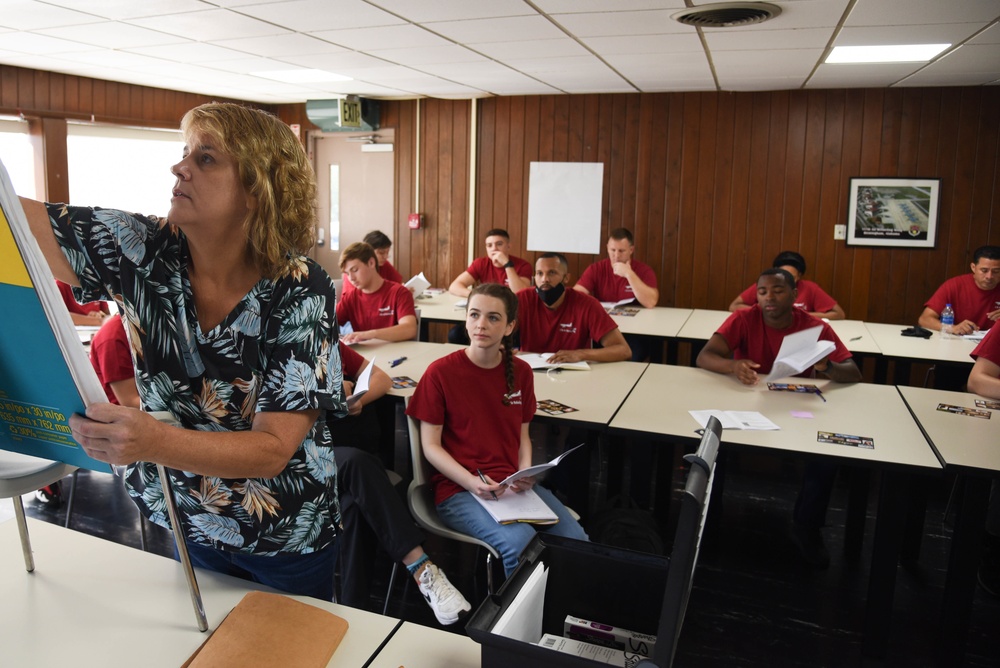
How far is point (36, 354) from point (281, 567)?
585 mm

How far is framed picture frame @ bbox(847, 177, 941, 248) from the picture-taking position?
241 inches

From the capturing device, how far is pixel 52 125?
236 inches

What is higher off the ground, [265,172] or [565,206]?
[565,206]

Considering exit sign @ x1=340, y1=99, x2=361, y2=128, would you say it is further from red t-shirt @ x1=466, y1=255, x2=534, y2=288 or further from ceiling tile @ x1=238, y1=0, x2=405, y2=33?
ceiling tile @ x1=238, y1=0, x2=405, y2=33

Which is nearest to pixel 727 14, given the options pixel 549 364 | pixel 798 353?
pixel 798 353

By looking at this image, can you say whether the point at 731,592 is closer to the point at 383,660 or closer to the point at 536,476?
the point at 536,476

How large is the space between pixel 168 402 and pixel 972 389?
11.0 feet

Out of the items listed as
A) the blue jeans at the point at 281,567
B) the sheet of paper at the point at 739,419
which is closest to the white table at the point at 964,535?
the sheet of paper at the point at 739,419

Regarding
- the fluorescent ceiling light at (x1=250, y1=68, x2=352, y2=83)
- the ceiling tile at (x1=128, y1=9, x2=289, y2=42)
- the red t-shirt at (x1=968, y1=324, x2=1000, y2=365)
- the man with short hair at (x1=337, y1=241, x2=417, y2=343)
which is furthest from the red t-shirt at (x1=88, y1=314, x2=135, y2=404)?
the fluorescent ceiling light at (x1=250, y1=68, x2=352, y2=83)

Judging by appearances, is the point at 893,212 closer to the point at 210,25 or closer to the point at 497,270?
the point at 497,270

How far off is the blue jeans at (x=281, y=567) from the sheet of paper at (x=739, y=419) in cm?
178

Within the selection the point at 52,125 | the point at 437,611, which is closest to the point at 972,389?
the point at 437,611

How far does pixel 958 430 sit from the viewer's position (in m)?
2.78

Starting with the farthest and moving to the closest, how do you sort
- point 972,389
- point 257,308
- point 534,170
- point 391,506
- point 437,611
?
1. point 534,170
2. point 972,389
3. point 391,506
4. point 437,611
5. point 257,308
